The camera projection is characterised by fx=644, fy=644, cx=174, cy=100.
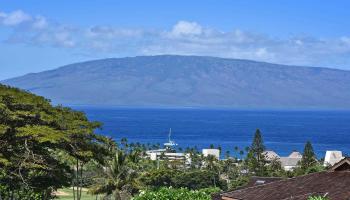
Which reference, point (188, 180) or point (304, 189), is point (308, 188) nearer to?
point (304, 189)

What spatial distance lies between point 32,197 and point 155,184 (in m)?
55.4

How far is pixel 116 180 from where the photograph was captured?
169ft

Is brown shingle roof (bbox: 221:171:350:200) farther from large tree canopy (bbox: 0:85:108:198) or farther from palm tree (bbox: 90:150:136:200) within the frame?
palm tree (bbox: 90:150:136:200)

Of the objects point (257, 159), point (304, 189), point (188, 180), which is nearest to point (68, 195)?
point (188, 180)

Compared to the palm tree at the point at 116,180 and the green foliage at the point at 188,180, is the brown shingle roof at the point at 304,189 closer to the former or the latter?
the palm tree at the point at 116,180

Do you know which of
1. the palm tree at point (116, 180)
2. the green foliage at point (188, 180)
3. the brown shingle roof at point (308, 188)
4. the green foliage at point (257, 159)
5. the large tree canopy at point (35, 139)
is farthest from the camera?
the green foliage at point (257, 159)

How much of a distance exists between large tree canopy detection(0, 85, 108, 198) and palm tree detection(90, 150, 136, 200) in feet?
54.2

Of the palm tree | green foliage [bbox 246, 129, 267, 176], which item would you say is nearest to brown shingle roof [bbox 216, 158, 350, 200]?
the palm tree

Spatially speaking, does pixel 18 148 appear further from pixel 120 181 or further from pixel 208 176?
pixel 208 176

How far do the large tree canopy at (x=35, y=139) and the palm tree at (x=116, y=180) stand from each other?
16.5 meters

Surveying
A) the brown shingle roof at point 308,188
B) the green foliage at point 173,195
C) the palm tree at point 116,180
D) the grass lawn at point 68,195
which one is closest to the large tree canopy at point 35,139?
the green foliage at point 173,195

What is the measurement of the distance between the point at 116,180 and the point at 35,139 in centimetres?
2345

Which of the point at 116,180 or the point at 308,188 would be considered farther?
the point at 116,180

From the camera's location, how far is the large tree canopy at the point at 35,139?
28391 millimetres
